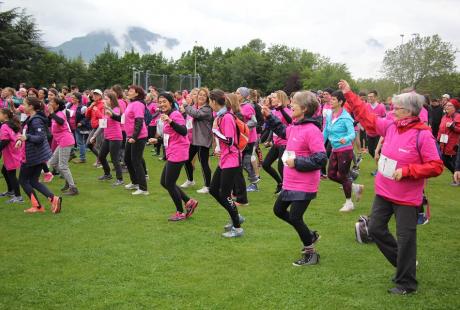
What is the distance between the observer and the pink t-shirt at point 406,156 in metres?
4.41

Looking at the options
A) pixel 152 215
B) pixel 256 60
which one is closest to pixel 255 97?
pixel 152 215

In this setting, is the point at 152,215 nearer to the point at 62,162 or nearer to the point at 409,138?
the point at 62,162

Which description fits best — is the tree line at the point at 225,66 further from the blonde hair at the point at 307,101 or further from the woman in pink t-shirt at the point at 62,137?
the blonde hair at the point at 307,101

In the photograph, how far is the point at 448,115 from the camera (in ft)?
36.5

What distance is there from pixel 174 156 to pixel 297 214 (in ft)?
9.53

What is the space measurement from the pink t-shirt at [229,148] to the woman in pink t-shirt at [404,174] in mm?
2104

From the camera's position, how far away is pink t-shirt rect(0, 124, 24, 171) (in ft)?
27.0

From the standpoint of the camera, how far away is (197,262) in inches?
222

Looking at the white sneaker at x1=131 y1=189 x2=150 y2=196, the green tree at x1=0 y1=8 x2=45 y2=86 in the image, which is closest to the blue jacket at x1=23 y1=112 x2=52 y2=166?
the white sneaker at x1=131 y1=189 x2=150 y2=196

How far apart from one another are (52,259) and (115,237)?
1.10 meters

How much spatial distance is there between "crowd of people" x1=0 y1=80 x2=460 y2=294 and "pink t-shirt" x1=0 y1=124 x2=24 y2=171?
19 millimetres

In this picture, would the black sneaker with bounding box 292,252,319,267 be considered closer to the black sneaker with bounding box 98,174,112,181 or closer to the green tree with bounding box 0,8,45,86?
the black sneaker with bounding box 98,174,112,181

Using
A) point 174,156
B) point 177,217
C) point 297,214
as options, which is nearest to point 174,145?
point 174,156

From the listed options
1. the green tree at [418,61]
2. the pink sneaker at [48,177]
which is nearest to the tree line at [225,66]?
the green tree at [418,61]
